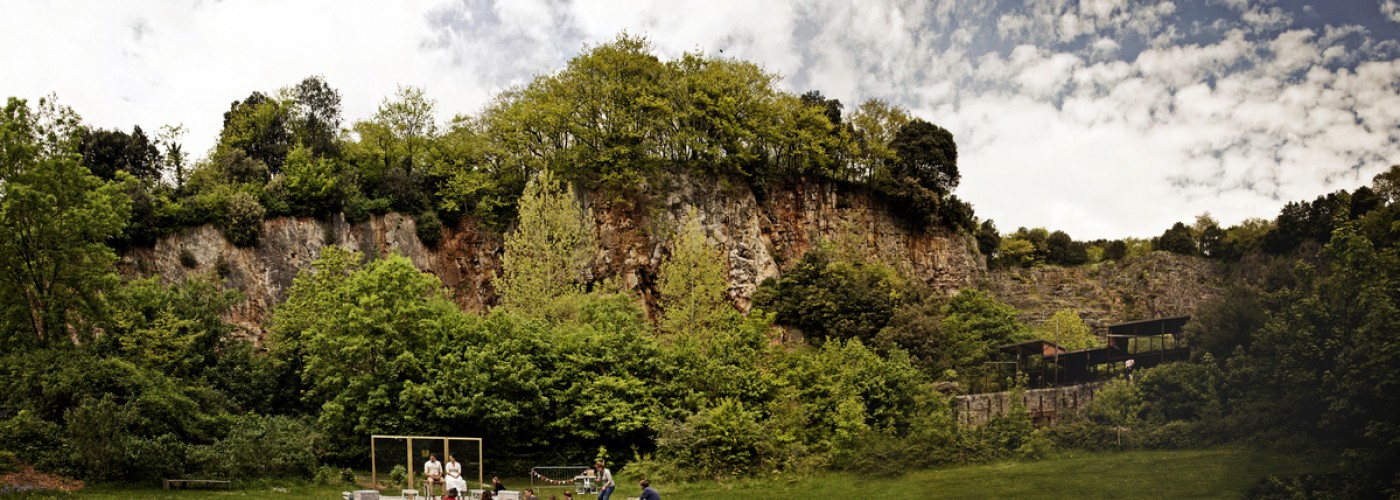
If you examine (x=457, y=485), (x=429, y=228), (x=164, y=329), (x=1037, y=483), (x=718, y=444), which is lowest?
(x=1037, y=483)

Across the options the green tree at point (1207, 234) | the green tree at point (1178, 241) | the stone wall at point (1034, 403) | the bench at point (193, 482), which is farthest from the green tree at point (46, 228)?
the green tree at point (1178, 241)

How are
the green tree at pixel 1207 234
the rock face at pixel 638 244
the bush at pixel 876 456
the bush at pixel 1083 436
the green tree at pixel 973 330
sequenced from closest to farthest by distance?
1. the bush at pixel 876 456
2. the bush at pixel 1083 436
3. the green tree at pixel 973 330
4. the rock face at pixel 638 244
5. the green tree at pixel 1207 234

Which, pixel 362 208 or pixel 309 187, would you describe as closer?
pixel 309 187

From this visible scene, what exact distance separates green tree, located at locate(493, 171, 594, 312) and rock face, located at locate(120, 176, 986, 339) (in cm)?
347

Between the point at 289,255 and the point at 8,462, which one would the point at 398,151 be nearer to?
the point at 289,255

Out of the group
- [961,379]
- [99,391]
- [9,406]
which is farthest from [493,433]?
[961,379]

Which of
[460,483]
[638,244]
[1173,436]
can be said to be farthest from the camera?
[638,244]

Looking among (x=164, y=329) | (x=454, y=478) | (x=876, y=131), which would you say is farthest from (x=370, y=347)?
(x=876, y=131)

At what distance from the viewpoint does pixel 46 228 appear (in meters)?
29.9

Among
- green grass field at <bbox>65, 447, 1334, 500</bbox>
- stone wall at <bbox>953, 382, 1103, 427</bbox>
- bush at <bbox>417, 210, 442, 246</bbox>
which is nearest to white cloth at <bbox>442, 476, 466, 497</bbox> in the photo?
green grass field at <bbox>65, 447, 1334, 500</bbox>

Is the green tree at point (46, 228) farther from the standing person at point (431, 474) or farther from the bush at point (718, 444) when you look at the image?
the bush at point (718, 444)

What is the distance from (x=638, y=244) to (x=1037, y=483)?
2184 cm

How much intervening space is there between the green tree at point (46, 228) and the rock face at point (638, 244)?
22.6 feet

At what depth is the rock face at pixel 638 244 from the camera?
39031 mm
